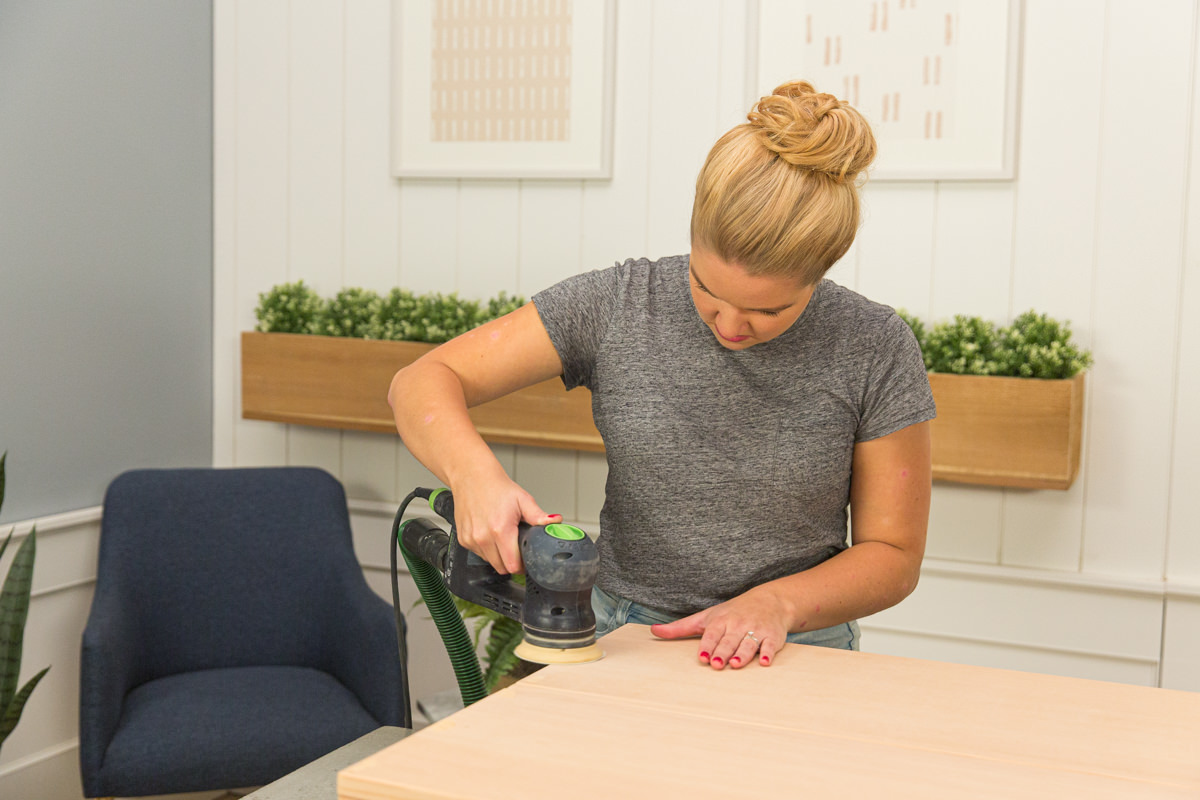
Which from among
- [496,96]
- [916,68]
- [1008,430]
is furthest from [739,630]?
[496,96]

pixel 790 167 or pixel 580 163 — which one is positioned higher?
pixel 580 163

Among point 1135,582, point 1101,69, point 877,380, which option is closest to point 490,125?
point 1101,69

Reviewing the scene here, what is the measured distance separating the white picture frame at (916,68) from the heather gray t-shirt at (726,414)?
3.18 feet

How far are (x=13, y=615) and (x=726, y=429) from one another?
5.03 feet

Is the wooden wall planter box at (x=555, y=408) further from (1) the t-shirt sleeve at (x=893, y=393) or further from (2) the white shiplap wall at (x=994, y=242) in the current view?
(1) the t-shirt sleeve at (x=893, y=393)

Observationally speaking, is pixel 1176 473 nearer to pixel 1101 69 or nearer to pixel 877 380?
pixel 1101 69

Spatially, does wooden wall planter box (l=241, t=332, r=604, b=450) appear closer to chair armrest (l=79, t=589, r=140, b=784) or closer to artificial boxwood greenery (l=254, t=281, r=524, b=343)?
artificial boxwood greenery (l=254, t=281, r=524, b=343)

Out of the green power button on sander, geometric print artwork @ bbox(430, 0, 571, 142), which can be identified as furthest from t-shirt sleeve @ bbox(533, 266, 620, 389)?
geometric print artwork @ bbox(430, 0, 571, 142)

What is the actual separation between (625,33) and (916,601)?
1415 millimetres

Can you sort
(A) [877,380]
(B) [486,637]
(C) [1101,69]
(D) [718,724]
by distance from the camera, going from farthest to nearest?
(B) [486,637] < (C) [1101,69] < (A) [877,380] < (D) [718,724]

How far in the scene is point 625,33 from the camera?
7.84ft

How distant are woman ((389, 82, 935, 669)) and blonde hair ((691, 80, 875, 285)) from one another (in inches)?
2.2

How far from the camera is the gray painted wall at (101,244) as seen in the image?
7.44 ft

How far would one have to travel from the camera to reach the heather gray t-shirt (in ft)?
4.18
